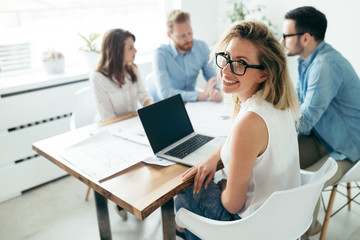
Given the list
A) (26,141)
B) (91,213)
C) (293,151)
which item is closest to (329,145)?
(293,151)

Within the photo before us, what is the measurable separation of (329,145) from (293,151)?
77 cm

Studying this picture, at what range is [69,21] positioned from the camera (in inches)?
119

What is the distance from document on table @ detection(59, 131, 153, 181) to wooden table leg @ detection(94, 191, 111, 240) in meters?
0.27

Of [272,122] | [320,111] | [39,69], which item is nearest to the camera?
[272,122]

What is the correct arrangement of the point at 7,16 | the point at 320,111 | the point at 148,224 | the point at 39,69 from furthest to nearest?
1. the point at 39,69
2. the point at 7,16
3. the point at 148,224
4. the point at 320,111

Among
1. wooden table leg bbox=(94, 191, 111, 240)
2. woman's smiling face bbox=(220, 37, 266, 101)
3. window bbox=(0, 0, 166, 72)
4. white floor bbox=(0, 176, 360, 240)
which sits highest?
window bbox=(0, 0, 166, 72)

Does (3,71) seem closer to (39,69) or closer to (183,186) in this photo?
(39,69)

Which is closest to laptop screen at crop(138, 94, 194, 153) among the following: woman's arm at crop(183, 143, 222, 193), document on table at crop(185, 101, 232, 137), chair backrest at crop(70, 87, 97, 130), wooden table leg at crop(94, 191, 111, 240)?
document on table at crop(185, 101, 232, 137)

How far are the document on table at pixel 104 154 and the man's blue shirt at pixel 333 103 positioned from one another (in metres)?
0.96

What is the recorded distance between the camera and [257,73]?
1.13m

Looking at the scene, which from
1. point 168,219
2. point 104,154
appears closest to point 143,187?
point 168,219

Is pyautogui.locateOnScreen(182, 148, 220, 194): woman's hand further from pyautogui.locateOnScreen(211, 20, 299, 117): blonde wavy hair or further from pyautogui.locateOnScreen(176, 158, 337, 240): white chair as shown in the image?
pyautogui.locateOnScreen(211, 20, 299, 117): blonde wavy hair

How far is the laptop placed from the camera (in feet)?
4.37

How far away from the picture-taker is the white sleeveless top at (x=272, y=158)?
106 cm
